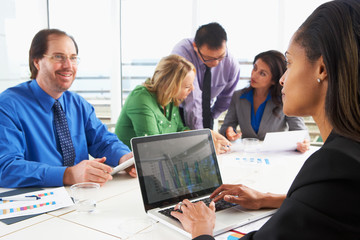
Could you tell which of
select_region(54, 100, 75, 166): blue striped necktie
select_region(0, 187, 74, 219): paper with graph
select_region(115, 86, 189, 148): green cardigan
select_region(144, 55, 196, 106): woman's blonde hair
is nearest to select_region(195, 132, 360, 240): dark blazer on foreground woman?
select_region(0, 187, 74, 219): paper with graph

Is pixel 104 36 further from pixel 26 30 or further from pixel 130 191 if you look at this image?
pixel 130 191

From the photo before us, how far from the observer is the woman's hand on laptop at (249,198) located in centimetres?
111

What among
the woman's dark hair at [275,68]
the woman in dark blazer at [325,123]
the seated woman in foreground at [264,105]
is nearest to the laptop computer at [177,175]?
the woman in dark blazer at [325,123]

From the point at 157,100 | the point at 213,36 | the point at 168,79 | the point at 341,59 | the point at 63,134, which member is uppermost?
the point at 213,36

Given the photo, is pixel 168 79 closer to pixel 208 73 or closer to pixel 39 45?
pixel 208 73

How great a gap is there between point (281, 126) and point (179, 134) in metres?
1.74

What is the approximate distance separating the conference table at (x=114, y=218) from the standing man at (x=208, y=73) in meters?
1.24

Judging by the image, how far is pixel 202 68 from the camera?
9.68 ft

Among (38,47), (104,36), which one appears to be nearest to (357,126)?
(38,47)

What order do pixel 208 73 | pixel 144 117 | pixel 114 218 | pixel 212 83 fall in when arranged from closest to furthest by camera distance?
pixel 114 218 < pixel 144 117 < pixel 208 73 < pixel 212 83

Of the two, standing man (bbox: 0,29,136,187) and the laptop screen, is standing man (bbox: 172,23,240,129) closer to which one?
standing man (bbox: 0,29,136,187)

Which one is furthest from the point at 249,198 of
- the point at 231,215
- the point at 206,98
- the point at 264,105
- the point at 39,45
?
the point at 206,98

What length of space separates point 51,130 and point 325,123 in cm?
142

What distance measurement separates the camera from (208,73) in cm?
294
